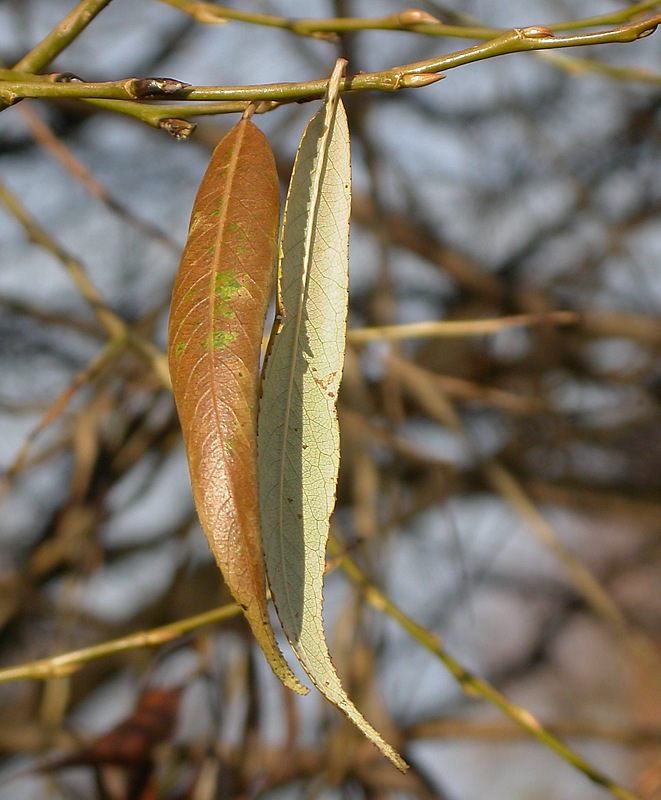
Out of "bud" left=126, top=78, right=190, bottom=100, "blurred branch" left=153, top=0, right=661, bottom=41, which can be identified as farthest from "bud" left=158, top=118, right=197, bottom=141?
"blurred branch" left=153, top=0, right=661, bottom=41

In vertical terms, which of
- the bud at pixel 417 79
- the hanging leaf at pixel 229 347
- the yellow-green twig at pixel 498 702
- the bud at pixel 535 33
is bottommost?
the yellow-green twig at pixel 498 702

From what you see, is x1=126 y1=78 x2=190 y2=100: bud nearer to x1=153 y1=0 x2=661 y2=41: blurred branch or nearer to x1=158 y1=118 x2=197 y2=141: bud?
x1=158 y1=118 x2=197 y2=141: bud

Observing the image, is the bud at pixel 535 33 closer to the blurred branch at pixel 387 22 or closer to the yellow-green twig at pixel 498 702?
the blurred branch at pixel 387 22

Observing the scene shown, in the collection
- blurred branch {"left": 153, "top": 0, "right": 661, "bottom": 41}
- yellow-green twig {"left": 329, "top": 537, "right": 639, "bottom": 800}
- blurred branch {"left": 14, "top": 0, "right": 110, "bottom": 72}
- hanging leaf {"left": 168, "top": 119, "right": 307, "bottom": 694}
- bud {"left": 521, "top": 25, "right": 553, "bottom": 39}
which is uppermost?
blurred branch {"left": 153, "top": 0, "right": 661, "bottom": 41}

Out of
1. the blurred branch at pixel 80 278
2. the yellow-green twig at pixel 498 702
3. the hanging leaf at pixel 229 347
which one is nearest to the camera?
the hanging leaf at pixel 229 347

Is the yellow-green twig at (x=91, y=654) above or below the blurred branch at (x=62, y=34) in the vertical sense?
below

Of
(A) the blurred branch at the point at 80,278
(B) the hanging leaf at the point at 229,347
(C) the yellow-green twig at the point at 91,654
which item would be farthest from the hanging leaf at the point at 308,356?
(A) the blurred branch at the point at 80,278

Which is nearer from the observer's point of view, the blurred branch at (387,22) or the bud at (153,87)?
the bud at (153,87)
